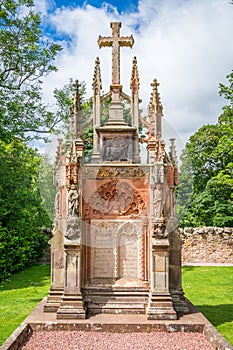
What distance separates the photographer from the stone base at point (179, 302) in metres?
7.71

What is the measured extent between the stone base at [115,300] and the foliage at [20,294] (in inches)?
66.7

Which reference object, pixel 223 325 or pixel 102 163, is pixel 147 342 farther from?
pixel 102 163

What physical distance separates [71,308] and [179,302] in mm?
2287

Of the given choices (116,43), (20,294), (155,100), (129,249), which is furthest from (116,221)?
(20,294)

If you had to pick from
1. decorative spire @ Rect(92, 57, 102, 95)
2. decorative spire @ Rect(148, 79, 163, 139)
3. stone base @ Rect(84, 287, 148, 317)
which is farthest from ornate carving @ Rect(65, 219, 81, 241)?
decorative spire @ Rect(92, 57, 102, 95)

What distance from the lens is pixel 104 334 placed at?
22.2ft

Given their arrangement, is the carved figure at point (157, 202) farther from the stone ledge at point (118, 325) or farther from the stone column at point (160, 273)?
the stone ledge at point (118, 325)

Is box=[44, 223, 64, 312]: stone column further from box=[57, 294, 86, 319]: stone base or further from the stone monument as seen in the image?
box=[57, 294, 86, 319]: stone base

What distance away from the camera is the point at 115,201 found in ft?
27.5

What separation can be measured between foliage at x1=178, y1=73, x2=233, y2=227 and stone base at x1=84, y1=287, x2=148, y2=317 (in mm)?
12259

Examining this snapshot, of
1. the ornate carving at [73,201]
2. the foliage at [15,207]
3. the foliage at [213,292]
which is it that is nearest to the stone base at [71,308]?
the ornate carving at [73,201]

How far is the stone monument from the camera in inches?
295

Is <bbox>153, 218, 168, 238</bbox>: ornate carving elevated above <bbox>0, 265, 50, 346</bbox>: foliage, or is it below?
above

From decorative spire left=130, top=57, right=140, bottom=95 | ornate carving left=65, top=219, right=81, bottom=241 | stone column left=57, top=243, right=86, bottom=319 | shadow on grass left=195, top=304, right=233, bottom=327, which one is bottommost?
shadow on grass left=195, top=304, right=233, bottom=327
